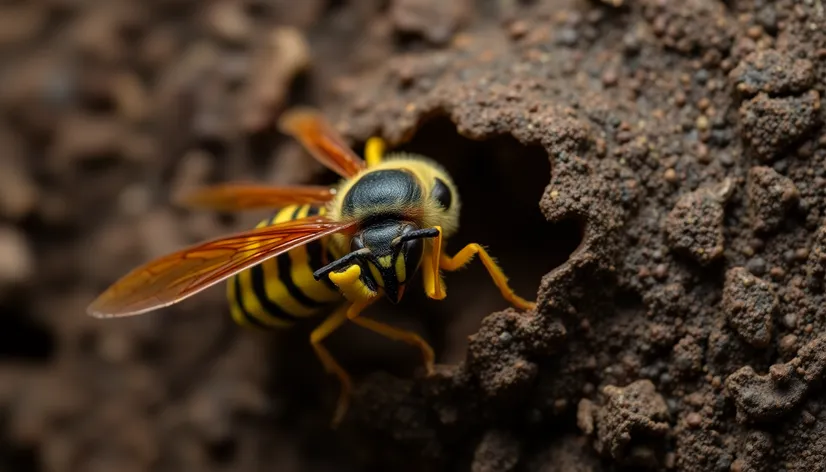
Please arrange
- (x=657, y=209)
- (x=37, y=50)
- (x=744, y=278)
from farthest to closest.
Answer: (x=37, y=50) → (x=657, y=209) → (x=744, y=278)

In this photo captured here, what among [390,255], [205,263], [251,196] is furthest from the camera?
[251,196]

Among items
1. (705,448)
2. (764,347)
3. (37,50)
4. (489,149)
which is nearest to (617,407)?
(705,448)

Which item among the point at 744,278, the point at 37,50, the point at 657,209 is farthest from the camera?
the point at 37,50

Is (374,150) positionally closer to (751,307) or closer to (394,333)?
(394,333)

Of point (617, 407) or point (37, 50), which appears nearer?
point (617, 407)

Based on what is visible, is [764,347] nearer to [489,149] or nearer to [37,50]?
[489,149]

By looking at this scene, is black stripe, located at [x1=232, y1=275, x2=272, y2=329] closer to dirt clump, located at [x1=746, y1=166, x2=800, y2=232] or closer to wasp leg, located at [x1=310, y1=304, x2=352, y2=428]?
wasp leg, located at [x1=310, y1=304, x2=352, y2=428]

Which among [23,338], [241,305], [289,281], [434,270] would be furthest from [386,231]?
[23,338]
